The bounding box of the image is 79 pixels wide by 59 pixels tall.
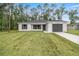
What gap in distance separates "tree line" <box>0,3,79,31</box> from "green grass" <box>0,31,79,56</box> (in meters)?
0.44

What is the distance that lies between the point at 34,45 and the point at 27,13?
1.30 m

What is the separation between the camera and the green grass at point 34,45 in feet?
21.0

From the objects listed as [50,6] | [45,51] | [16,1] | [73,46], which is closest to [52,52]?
[45,51]

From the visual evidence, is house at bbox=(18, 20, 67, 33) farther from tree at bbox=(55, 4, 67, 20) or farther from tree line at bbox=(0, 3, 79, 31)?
tree at bbox=(55, 4, 67, 20)

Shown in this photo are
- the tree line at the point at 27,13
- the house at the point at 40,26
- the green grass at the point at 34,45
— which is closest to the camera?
the green grass at the point at 34,45

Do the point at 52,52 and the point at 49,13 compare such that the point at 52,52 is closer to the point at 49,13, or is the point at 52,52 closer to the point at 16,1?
the point at 49,13

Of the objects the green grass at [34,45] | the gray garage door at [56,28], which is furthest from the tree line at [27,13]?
the gray garage door at [56,28]

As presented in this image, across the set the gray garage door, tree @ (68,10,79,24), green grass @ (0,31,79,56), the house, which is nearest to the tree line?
tree @ (68,10,79,24)

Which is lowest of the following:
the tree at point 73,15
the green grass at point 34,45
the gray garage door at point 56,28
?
the green grass at point 34,45

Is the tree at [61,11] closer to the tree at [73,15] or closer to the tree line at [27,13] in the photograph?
the tree line at [27,13]

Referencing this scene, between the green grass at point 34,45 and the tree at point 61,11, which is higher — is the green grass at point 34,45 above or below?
below

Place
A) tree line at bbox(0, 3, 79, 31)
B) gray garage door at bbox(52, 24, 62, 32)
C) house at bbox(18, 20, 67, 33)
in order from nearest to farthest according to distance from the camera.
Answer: tree line at bbox(0, 3, 79, 31)
house at bbox(18, 20, 67, 33)
gray garage door at bbox(52, 24, 62, 32)

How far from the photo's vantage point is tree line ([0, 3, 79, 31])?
7234 millimetres

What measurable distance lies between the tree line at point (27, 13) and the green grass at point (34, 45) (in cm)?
44
